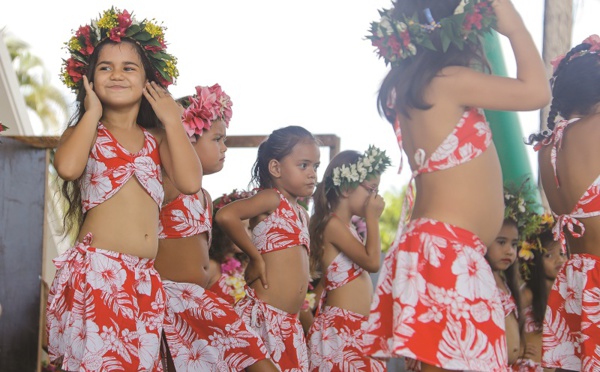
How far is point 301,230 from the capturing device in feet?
16.0

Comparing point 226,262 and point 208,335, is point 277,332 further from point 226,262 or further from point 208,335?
point 226,262

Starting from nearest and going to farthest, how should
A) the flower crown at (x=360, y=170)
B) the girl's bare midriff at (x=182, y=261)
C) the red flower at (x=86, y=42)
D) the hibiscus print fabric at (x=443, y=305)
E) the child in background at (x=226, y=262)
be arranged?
the hibiscus print fabric at (x=443, y=305) → the red flower at (x=86, y=42) → the girl's bare midriff at (x=182, y=261) → the flower crown at (x=360, y=170) → the child in background at (x=226, y=262)

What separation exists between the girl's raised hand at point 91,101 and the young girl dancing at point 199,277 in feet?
2.41

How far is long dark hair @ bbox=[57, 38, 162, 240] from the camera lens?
3822mm

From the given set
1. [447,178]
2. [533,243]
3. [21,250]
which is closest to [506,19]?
[447,178]

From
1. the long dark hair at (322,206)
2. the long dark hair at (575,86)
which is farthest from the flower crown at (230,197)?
the long dark hair at (575,86)

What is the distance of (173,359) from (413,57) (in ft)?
5.62

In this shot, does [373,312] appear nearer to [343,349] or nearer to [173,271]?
[173,271]

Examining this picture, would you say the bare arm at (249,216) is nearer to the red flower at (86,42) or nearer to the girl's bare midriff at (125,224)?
the girl's bare midriff at (125,224)

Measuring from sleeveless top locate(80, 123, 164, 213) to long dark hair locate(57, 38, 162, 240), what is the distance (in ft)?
0.44

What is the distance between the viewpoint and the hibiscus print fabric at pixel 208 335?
3.98m

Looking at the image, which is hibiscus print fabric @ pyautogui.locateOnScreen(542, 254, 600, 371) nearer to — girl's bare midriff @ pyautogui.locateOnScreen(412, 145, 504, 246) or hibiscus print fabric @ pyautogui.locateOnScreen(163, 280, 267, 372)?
girl's bare midriff @ pyautogui.locateOnScreen(412, 145, 504, 246)

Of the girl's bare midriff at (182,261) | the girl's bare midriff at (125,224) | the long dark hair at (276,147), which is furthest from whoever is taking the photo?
the long dark hair at (276,147)

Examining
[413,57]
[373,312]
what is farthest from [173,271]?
[413,57]
